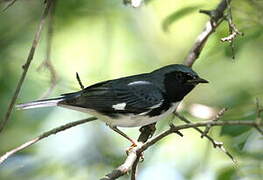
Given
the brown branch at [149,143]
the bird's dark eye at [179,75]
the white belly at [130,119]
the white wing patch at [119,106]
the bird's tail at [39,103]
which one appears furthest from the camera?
the bird's dark eye at [179,75]

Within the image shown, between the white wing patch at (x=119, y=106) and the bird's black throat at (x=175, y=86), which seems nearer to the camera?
the white wing patch at (x=119, y=106)

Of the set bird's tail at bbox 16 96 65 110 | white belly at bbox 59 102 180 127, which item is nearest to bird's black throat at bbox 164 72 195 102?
white belly at bbox 59 102 180 127

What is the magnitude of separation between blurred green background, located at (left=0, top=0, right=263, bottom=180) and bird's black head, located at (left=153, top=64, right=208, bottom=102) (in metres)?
0.18

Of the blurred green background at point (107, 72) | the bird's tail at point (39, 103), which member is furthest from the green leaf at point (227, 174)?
the bird's tail at point (39, 103)

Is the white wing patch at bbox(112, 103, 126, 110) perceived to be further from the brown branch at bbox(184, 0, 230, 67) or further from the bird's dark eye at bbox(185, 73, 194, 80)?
the brown branch at bbox(184, 0, 230, 67)

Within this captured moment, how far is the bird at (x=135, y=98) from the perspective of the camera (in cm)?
445

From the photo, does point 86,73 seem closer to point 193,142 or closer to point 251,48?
point 193,142

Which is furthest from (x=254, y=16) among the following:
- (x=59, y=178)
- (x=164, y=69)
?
(x=59, y=178)

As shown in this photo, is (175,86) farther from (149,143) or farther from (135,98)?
(149,143)

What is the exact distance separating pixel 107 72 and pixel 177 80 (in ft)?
4.04

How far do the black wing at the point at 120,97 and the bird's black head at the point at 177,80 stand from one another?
0.09m

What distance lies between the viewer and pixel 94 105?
4.47 meters

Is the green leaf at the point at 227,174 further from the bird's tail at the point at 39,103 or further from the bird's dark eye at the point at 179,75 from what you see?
the bird's tail at the point at 39,103

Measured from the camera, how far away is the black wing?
448 centimetres
